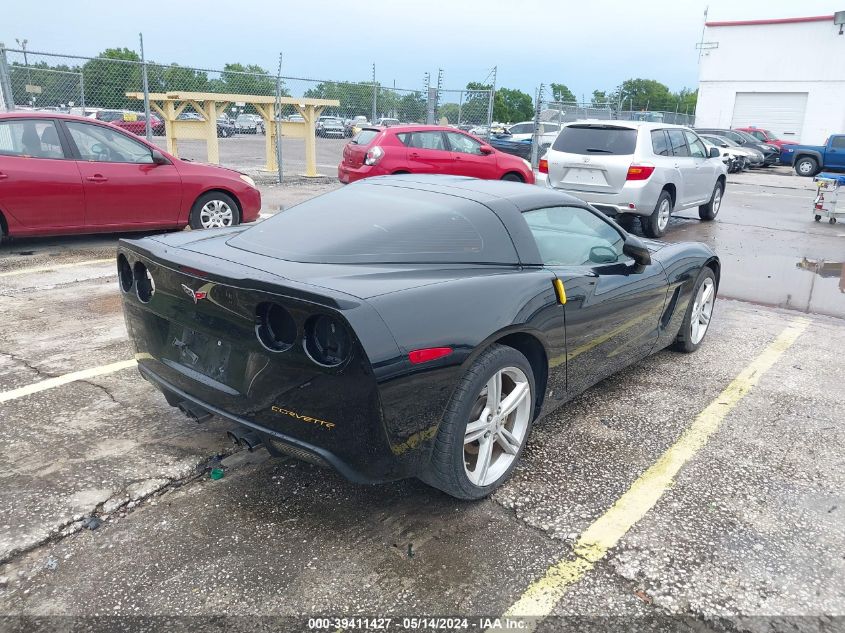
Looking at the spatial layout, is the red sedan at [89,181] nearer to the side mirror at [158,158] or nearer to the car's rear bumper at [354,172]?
the side mirror at [158,158]

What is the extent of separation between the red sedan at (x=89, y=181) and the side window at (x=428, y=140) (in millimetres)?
5165

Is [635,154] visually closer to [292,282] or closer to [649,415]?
[649,415]

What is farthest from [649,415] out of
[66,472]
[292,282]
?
[66,472]

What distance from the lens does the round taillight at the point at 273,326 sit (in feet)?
8.60

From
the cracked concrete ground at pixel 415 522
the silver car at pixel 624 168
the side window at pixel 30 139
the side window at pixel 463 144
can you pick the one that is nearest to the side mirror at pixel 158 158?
the side window at pixel 30 139

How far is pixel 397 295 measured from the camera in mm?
2641

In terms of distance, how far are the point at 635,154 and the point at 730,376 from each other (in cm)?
583

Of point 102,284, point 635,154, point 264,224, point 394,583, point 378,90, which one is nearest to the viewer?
point 394,583

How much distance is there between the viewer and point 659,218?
1041 cm

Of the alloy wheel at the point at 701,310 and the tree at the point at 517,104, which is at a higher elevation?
the tree at the point at 517,104

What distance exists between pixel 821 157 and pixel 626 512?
2868 centimetres

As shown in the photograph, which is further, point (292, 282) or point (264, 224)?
point (264, 224)

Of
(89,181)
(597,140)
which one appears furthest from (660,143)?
(89,181)

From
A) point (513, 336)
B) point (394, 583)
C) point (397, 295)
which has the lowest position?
point (394, 583)
